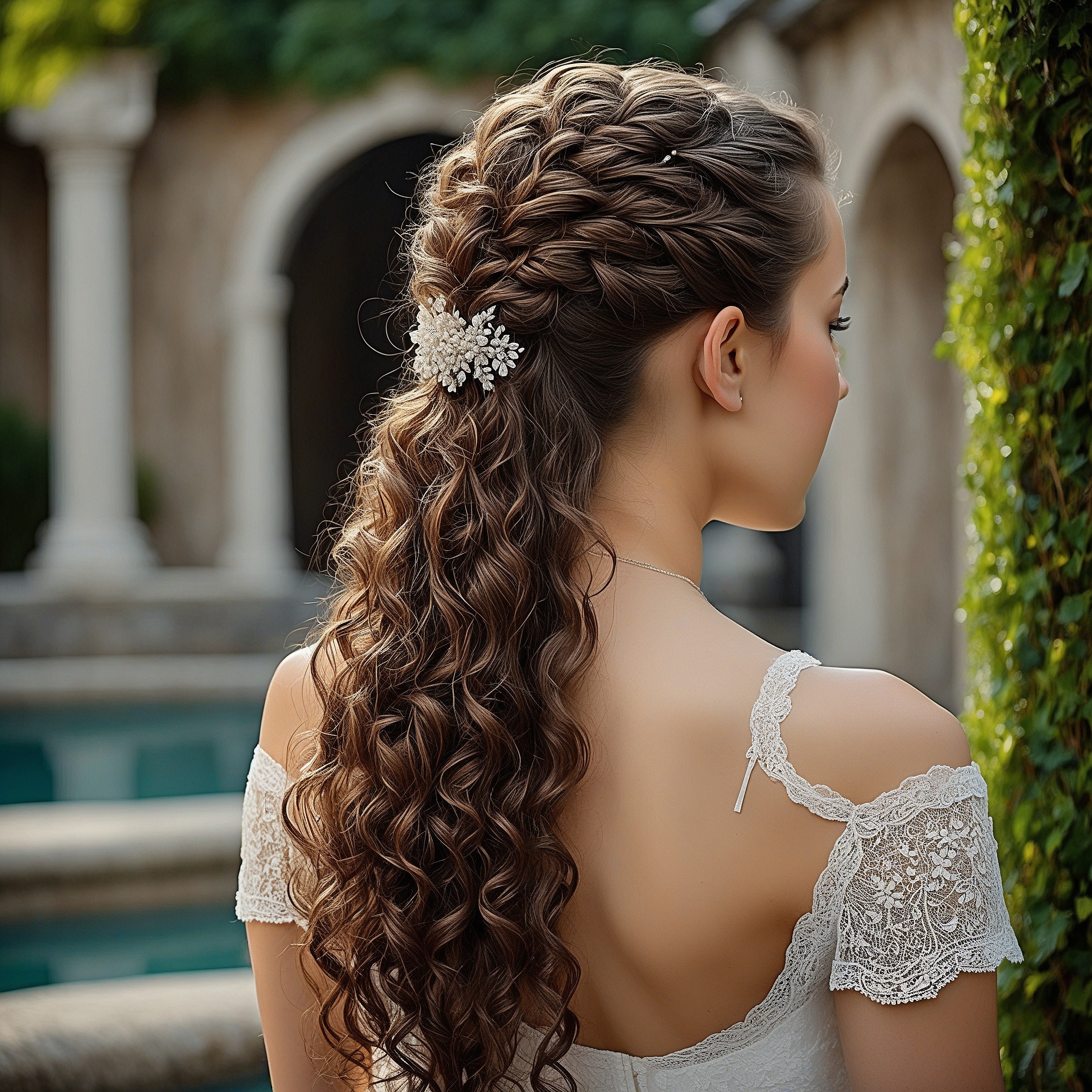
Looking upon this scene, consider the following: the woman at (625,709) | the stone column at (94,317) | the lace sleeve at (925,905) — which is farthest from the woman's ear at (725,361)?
the stone column at (94,317)

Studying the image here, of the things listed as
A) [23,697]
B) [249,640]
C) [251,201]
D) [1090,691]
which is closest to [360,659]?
[1090,691]

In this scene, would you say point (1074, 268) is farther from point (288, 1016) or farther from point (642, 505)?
point (288, 1016)

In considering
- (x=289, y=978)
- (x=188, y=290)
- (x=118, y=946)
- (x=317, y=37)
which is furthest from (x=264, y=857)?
(x=188, y=290)

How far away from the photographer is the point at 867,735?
1.04 m

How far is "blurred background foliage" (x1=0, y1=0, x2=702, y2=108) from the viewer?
344 inches

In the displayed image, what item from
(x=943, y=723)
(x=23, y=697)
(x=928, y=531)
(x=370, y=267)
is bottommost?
(x=23, y=697)

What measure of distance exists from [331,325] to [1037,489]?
12805mm

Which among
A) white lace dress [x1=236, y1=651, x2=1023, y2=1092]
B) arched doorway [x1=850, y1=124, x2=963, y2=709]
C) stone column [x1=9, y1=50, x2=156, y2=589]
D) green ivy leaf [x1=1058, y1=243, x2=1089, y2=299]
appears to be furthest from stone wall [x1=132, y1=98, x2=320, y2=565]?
white lace dress [x1=236, y1=651, x2=1023, y2=1092]

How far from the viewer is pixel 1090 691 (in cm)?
164

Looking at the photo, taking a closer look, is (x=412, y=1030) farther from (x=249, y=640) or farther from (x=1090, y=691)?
(x=249, y=640)

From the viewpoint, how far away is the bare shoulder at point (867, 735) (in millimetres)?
1041

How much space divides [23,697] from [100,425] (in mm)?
2593

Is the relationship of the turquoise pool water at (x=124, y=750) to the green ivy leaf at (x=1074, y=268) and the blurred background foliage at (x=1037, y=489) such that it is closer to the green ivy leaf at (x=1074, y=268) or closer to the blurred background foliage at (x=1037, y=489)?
the blurred background foliage at (x=1037, y=489)

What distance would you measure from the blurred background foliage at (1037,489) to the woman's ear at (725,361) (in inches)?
24.2
